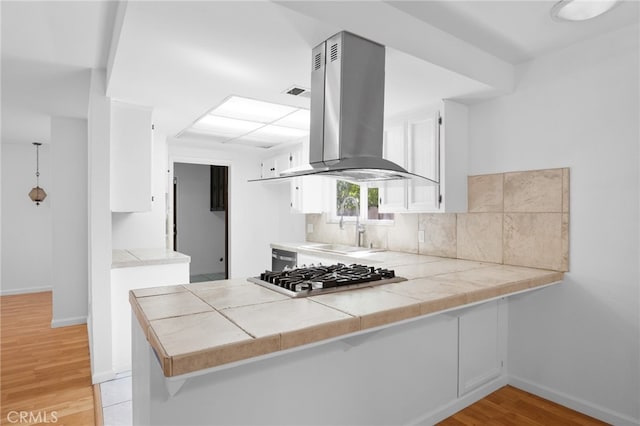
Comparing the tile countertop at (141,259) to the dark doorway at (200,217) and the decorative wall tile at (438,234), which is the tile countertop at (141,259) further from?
the dark doorway at (200,217)

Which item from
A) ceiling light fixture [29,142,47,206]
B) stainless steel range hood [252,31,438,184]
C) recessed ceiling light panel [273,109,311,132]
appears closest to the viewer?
stainless steel range hood [252,31,438,184]

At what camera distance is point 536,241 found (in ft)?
8.41

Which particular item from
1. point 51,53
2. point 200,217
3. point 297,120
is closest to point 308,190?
point 297,120

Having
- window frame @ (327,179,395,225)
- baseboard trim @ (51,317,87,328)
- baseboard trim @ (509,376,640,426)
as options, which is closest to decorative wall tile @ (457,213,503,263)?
window frame @ (327,179,395,225)

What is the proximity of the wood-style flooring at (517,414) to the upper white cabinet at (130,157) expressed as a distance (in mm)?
2786

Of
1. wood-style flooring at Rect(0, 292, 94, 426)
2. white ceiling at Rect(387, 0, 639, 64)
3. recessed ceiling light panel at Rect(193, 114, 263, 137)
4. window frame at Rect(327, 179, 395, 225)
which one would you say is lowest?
wood-style flooring at Rect(0, 292, 94, 426)

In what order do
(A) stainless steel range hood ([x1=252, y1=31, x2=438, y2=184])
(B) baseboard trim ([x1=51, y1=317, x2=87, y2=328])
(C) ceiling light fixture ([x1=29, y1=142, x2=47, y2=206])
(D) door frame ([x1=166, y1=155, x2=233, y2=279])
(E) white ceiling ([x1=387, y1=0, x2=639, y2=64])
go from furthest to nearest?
1. (C) ceiling light fixture ([x1=29, y1=142, x2=47, y2=206])
2. (D) door frame ([x1=166, y1=155, x2=233, y2=279])
3. (B) baseboard trim ([x1=51, y1=317, x2=87, y2=328])
4. (E) white ceiling ([x1=387, y1=0, x2=639, y2=64])
5. (A) stainless steel range hood ([x1=252, y1=31, x2=438, y2=184])

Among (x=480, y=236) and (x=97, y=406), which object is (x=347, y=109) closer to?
(x=480, y=236)

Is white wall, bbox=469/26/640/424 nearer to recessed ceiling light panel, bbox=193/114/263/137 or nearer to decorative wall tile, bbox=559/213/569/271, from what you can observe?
decorative wall tile, bbox=559/213/569/271

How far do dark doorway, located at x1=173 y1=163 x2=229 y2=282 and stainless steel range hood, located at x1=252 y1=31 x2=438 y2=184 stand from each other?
5.16 m

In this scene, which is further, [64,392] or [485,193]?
[485,193]

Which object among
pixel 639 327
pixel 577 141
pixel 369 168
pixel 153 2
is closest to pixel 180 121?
pixel 153 2

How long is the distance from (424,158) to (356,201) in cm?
125

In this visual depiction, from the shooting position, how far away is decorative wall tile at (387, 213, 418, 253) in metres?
3.42
